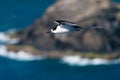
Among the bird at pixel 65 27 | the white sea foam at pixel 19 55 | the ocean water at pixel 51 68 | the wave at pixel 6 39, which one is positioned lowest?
the bird at pixel 65 27

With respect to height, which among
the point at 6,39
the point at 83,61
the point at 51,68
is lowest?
the point at 51,68

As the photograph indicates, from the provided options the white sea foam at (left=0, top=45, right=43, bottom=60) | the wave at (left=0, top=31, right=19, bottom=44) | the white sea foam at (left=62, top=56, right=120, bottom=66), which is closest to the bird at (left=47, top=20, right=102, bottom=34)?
the white sea foam at (left=62, top=56, right=120, bottom=66)

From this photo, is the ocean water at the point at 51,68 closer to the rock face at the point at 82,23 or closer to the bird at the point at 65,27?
the rock face at the point at 82,23

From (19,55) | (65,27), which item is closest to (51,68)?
(19,55)

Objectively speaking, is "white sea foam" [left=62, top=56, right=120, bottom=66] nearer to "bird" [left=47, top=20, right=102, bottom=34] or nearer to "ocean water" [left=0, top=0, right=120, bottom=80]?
"ocean water" [left=0, top=0, right=120, bottom=80]

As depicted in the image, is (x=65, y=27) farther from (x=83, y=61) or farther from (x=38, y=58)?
(x=38, y=58)

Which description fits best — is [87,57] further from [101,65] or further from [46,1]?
[46,1]

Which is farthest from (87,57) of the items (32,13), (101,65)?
(32,13)

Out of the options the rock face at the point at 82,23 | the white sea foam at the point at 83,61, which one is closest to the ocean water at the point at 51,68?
the white sea foam at the point at 83,61
